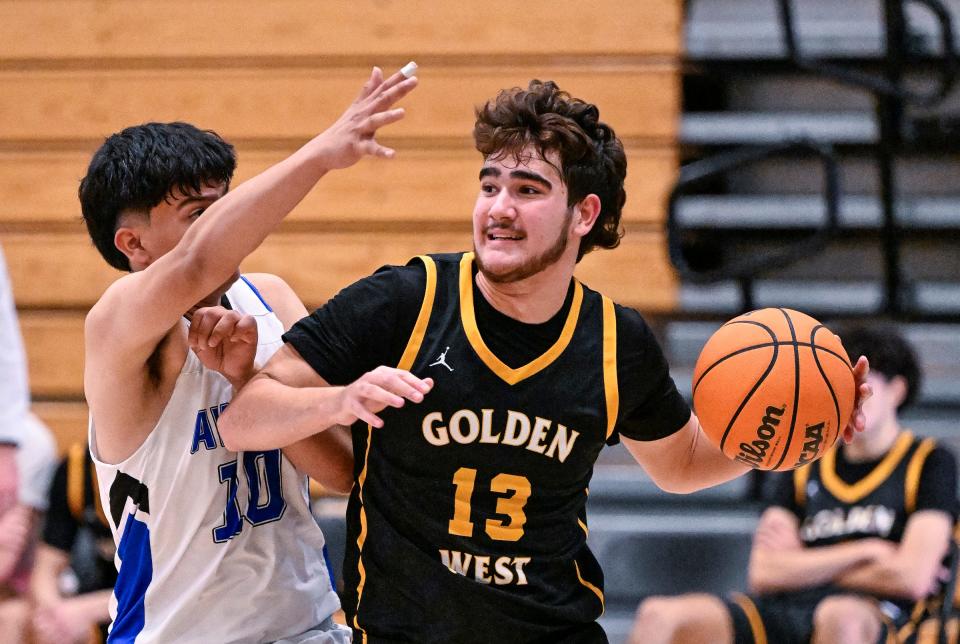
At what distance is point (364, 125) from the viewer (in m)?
2.70

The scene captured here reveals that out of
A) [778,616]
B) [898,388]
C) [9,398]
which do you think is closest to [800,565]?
[778,616]

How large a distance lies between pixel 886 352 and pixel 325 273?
2.71 metres

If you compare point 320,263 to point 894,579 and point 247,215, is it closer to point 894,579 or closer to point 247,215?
point 894,579

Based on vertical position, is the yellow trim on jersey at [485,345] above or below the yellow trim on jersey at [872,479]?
above

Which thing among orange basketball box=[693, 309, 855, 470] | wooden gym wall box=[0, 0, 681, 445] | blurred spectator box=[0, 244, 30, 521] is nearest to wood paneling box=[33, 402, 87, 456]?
wooden gym wall box=[0, 0, 681, 445]

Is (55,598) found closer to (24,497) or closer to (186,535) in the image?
(24,497)

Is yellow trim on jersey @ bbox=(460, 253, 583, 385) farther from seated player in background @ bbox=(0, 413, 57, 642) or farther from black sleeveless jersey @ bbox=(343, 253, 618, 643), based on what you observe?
seated player in background @ bbox=(0, 413, 57, 642)

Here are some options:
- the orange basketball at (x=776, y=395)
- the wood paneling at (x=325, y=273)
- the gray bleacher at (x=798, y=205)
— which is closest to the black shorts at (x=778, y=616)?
the gray bleacher at (x=798, y=205)

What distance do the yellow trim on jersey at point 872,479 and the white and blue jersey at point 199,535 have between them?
2.72 m

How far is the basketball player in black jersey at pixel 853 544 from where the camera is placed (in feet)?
15.7

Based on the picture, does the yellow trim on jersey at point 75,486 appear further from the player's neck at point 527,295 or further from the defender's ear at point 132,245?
the player's neck at point 527,295

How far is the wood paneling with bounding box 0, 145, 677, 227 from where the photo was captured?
6273mm

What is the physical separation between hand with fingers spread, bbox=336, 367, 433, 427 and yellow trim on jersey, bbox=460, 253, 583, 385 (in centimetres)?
38

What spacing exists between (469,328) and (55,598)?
8.78ft
